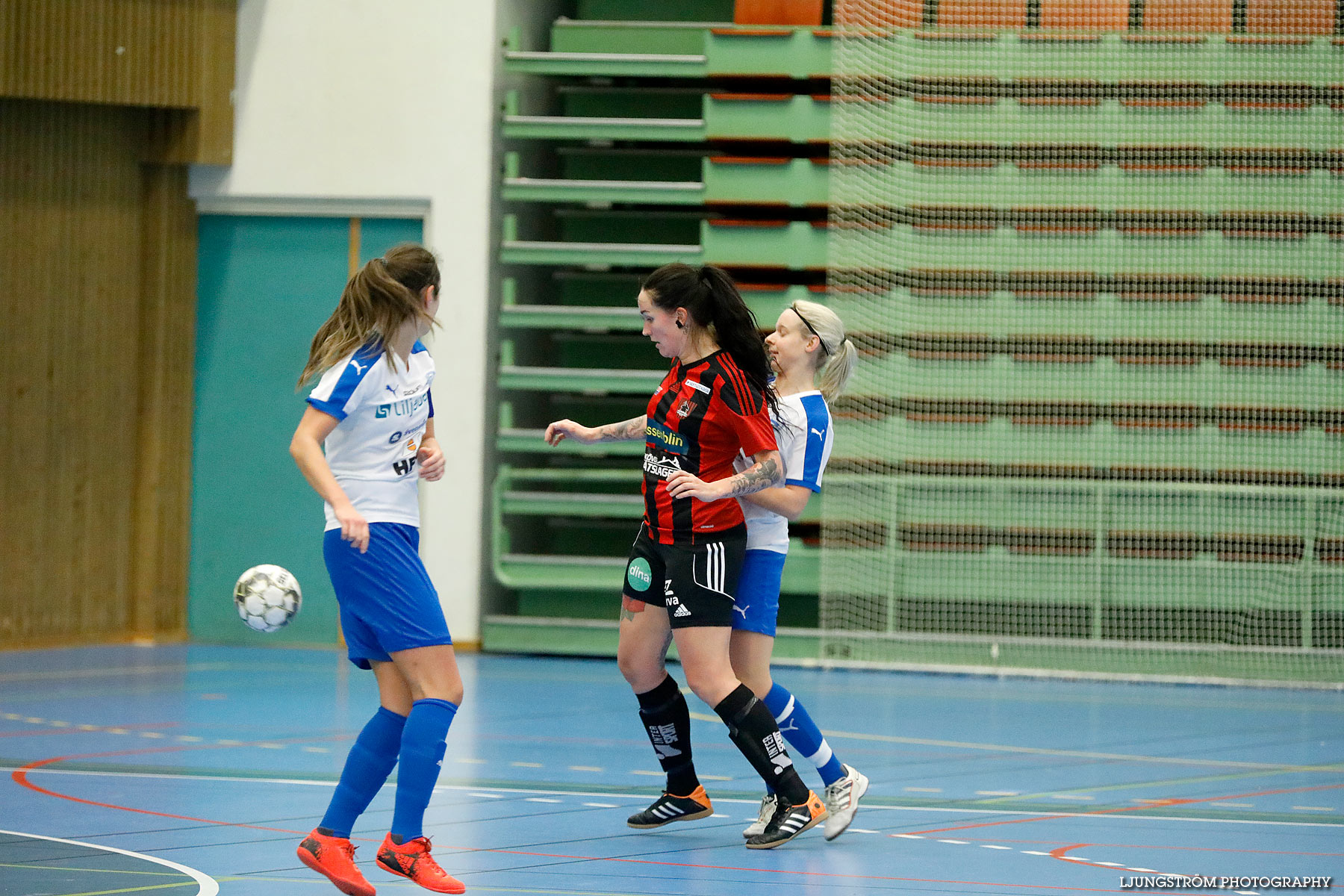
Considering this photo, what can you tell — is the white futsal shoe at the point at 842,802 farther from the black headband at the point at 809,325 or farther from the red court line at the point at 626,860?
the black headband at the point at 809,325

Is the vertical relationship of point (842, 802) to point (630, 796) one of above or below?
above

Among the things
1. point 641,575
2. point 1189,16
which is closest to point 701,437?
point 641,575

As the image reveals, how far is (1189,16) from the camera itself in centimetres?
1209

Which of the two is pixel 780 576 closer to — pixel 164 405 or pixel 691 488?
pixel 691 488

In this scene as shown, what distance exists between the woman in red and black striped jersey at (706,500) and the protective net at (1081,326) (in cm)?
632

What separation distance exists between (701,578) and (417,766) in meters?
1.21

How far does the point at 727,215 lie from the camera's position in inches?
499

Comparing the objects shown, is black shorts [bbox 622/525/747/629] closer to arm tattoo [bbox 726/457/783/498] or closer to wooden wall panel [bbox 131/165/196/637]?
arm tattoo [bbox 726/457/783/498]

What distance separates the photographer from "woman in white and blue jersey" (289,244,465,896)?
421cm

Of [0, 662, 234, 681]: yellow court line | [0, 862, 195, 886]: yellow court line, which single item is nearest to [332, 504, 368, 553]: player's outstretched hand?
[0, 862, 195, 886]: yellow court line

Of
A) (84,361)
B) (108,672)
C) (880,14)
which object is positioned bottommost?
(108,672)

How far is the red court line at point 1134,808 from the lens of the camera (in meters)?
5.67

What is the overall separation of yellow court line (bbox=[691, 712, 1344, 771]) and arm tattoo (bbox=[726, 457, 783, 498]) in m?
3.22

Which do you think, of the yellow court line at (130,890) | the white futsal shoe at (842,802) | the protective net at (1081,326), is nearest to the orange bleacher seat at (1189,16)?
the protective net at (1081,326)
